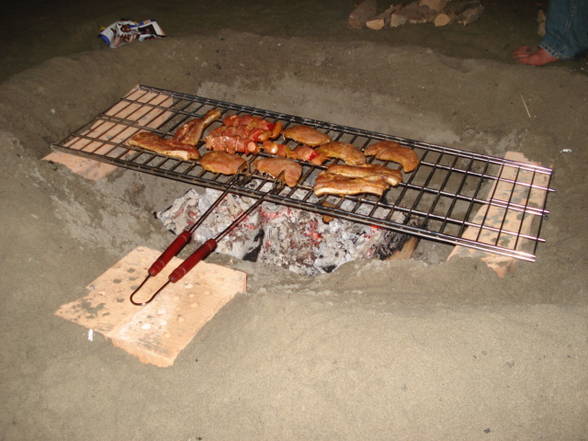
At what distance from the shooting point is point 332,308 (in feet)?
8.30

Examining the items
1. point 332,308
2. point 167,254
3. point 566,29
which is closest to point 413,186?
point 332,308

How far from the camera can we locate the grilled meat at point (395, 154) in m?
3.35

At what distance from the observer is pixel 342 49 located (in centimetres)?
452

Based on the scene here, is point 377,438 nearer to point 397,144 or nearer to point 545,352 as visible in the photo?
point 545,352

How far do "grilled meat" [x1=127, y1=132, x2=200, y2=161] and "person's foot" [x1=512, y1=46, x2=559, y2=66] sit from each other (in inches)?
146

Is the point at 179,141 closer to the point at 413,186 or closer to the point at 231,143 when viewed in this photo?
the point at 231,143

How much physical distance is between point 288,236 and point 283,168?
0.65 metres

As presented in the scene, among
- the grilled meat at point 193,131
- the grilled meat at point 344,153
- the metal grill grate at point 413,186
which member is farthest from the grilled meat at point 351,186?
the grilled meat at point 193,131

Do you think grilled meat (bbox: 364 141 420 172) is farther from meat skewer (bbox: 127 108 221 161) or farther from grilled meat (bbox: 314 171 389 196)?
meat skewer (bbox: 127 108 221 161)

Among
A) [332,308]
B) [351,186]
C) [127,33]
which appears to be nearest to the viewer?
[332,308]

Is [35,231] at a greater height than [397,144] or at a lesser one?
greater

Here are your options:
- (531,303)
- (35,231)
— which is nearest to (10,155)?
(35,231)

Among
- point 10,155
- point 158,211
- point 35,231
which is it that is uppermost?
point 10,155

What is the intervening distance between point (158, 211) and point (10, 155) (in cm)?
114
